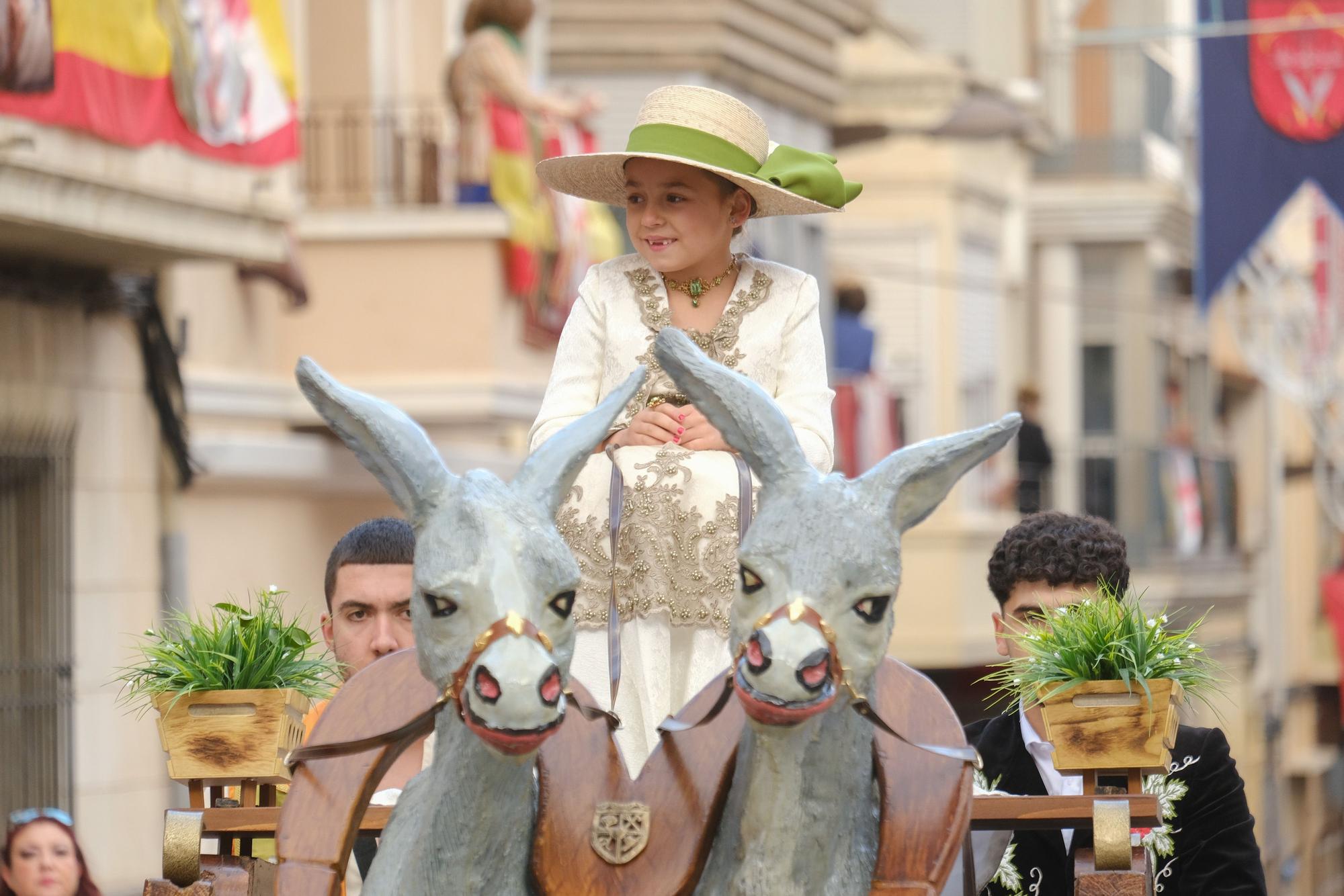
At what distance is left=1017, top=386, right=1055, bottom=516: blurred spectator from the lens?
22000mm

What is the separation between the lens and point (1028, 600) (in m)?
5.61

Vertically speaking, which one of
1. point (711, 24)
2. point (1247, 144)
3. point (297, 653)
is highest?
point (711, 24)

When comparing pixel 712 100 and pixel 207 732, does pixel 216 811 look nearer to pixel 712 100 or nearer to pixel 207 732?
pixel 207 732

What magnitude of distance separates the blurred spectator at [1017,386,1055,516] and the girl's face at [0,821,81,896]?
14524 mm

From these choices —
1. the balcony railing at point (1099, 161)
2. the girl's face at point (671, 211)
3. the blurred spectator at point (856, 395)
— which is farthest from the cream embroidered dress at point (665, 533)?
the balcony railing at point (1099, 161)

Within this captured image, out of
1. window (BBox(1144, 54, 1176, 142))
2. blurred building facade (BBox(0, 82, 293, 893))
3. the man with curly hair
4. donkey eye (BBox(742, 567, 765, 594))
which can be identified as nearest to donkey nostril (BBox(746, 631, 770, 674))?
donkey eye (BBox(742, 567, 765, 594))

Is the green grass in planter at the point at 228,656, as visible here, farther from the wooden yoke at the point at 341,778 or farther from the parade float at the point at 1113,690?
the parade float at the point at 1113,690

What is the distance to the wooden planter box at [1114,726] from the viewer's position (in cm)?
447

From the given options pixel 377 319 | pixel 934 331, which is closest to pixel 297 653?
pixel 377 319

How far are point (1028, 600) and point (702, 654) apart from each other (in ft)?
2.84

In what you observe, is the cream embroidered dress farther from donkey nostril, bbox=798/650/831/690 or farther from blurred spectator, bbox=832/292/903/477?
blurred spectator, bbox=832/292/903/477

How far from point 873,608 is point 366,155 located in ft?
41.6

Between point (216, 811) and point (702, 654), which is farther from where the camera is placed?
point (702, 654)

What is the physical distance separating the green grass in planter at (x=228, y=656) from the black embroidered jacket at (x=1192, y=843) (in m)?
1.49
